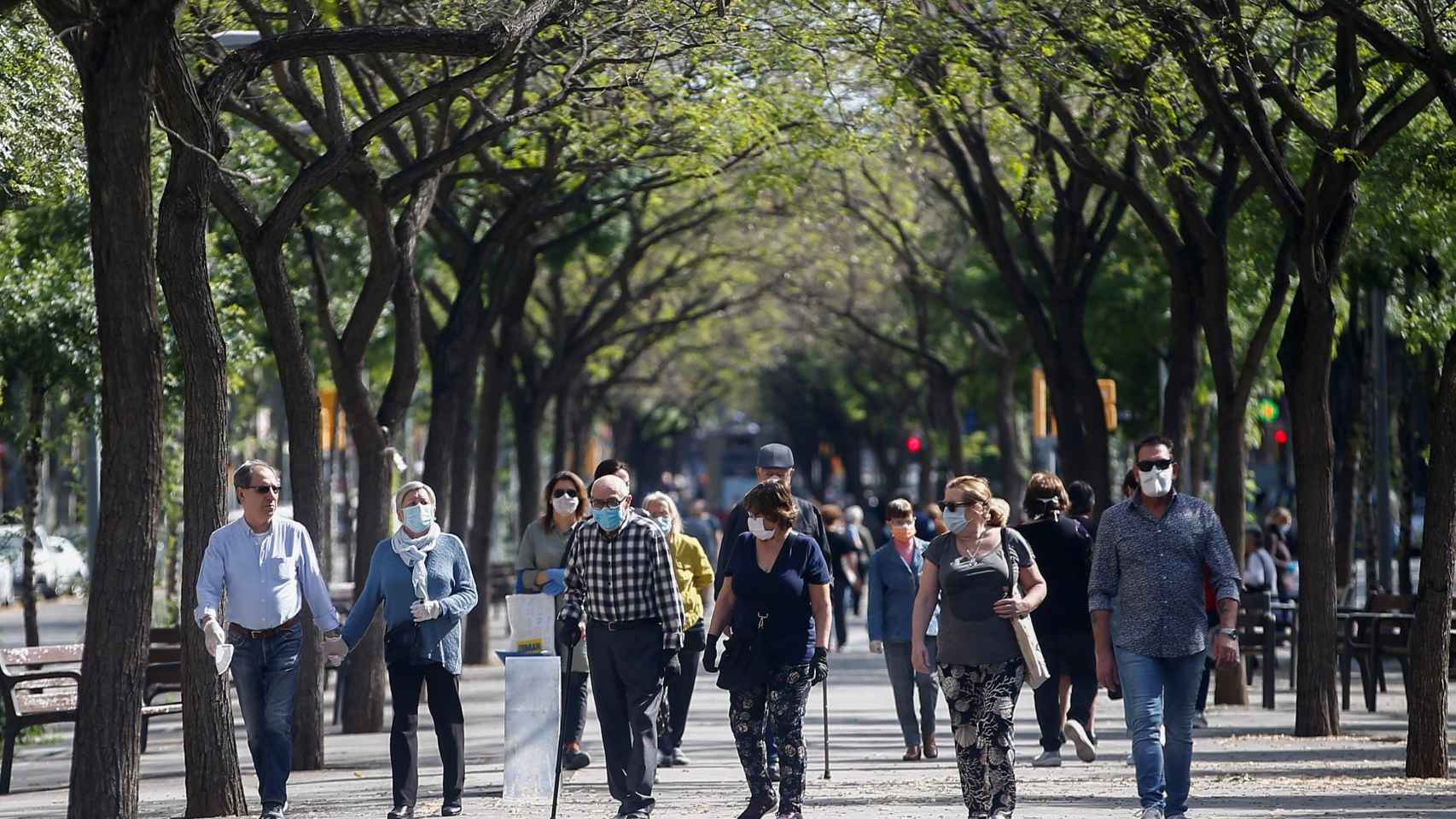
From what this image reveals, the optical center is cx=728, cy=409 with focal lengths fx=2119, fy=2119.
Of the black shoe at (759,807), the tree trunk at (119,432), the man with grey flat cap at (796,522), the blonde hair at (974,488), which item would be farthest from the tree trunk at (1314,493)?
the tree trunk at (119,432)

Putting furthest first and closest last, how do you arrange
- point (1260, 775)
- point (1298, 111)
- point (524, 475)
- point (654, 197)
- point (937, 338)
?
point (937, 338) < point (524, 475) < point (654, 197) < point (1298, 111) < point (1260, 775)

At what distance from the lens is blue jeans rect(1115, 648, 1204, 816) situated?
373 inches

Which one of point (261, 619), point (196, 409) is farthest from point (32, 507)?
point (261, 619)

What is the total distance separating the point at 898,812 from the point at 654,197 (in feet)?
50.3

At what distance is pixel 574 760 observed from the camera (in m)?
13.0

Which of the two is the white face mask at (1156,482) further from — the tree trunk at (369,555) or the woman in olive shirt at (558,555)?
the tree trunk at (369,555)

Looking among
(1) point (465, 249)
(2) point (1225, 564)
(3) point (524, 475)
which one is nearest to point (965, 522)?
(2) point (1225, 564)

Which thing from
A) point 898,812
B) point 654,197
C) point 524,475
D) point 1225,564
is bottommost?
point 898,812

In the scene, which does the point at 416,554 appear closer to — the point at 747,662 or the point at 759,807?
the point at 747,662

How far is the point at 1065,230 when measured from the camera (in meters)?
20.3

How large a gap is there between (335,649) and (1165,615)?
12.6 feet

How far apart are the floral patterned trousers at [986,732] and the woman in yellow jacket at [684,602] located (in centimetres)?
285

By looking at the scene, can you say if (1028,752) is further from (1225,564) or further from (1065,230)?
(1065,230)

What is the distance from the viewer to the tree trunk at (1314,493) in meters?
14.2
